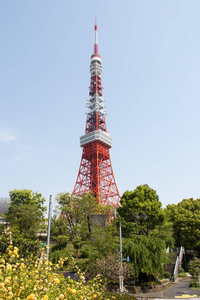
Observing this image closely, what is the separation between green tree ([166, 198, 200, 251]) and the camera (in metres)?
35.6

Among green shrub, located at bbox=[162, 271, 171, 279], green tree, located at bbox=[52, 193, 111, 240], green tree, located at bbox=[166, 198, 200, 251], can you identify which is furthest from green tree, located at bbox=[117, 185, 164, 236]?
green tree, located at bbox=[166, 198, 200, 251]

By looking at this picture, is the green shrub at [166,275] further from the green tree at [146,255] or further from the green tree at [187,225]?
the green tree at [187,225]

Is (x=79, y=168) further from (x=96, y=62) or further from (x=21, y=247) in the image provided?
(x=21, y=247)

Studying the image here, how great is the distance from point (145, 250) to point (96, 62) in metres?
59.8

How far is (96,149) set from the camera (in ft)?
187

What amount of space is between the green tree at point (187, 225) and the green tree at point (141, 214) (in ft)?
30.1

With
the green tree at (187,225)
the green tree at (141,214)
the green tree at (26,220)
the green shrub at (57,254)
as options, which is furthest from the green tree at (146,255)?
the green tree at (187,225)

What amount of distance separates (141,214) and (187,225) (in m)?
14.6

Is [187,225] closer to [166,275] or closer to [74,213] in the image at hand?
[166,275]

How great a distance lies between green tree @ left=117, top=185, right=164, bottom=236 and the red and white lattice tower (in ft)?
68.4

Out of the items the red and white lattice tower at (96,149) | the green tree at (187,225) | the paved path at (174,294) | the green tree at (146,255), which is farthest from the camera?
the red and white lattice tower at (96,149)

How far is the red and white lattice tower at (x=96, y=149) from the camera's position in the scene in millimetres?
52844

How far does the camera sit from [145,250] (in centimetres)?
1914

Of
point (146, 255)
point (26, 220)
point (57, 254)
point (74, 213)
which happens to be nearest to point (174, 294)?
point (146, 255)
